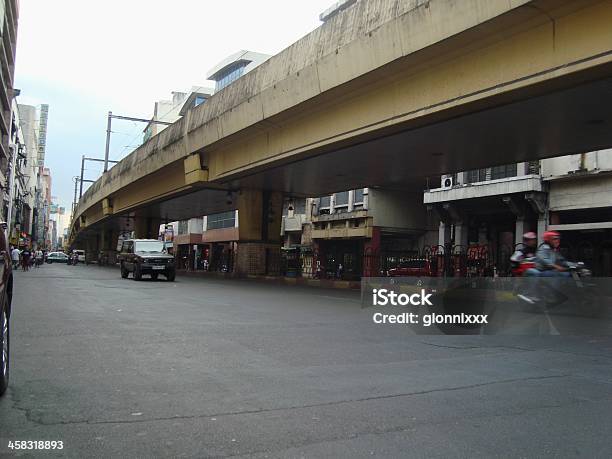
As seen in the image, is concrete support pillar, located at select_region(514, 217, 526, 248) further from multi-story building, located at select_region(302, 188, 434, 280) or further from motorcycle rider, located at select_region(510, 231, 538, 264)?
motorcycle rider, located at select_region(510, 231, 538, 264)

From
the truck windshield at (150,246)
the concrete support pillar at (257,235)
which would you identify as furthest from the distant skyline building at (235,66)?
the truck windshield at (150,246)

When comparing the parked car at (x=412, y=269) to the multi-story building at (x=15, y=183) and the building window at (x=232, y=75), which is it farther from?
the building window at (x=232, y=75)

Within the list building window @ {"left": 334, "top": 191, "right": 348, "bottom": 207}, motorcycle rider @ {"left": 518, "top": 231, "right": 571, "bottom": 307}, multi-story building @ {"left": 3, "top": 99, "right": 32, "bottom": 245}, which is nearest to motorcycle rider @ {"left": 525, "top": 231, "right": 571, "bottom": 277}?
motorcycle rider @ {"left": 518, "top": 231, "right": 571, "bottom": 307}

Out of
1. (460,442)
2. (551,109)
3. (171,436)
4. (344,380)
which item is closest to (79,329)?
(344,380)

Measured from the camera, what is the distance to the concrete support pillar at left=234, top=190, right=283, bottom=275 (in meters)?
31.1

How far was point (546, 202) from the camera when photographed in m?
30.2

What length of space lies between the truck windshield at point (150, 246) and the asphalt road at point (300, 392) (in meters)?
16.6

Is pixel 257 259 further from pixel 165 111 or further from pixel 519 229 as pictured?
pixel 165 111

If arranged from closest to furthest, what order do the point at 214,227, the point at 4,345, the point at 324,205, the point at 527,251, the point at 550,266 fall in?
the point at 4,345
the point at 550,266
the point at 527,251
the point at 324,205
the point at 214,227

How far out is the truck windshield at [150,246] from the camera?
2617 centimetres

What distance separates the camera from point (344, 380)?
5.86 metres

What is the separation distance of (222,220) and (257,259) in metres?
33.0

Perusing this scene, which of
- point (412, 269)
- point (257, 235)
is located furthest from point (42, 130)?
point (412, 269)

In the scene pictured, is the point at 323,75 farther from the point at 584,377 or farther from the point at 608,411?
the point at 608,411
